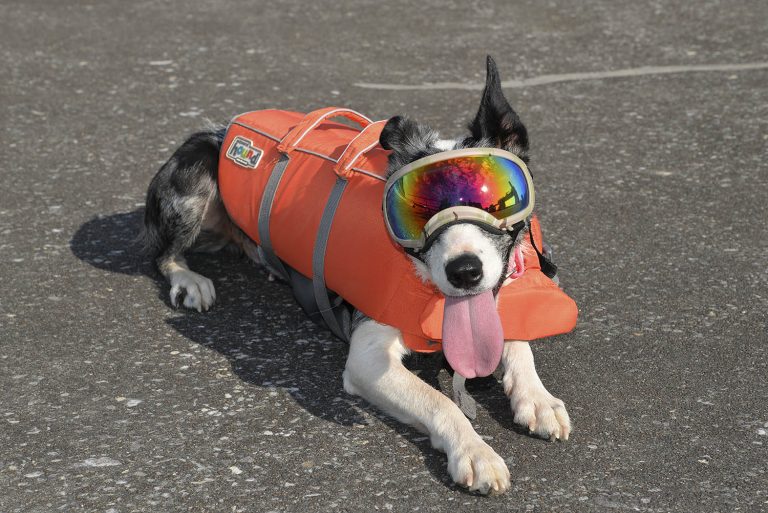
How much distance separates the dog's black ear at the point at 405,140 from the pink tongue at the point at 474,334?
635 millimetres

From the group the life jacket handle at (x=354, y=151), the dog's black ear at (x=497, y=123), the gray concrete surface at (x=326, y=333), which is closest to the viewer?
the gray concrete surface at (x=326, y=333)

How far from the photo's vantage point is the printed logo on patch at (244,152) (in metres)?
5.08

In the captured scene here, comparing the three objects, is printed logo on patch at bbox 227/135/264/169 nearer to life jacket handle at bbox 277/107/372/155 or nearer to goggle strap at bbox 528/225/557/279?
life jacket handle at bbox 277/107/372/155

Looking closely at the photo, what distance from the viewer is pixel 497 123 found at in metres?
4.17

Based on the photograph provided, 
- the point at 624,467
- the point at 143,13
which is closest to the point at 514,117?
the point at 624,467

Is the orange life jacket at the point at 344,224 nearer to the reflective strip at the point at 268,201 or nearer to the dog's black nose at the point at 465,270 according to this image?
the reflective strip at the point at 268,201

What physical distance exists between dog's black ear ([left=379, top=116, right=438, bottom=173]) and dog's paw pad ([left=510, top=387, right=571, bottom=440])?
38.9 inches

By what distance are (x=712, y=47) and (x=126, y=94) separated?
4.53 meters

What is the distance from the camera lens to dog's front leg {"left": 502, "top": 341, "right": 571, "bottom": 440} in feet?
12.7

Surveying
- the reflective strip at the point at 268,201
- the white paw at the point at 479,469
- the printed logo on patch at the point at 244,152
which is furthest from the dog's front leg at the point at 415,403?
the printed logo on patch at the point at 244,152

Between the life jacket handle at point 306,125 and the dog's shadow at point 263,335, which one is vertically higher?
the life jacket handle at point 306,125

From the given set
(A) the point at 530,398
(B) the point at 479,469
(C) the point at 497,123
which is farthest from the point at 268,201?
(B) the point at 479,469

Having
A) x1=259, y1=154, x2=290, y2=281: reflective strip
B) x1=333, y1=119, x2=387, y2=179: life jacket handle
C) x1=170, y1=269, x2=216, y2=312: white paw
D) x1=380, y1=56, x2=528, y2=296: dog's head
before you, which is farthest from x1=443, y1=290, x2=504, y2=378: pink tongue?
x1=170, y1=269, x2=216, y2=312: white paw

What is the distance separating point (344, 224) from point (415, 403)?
90 cm
